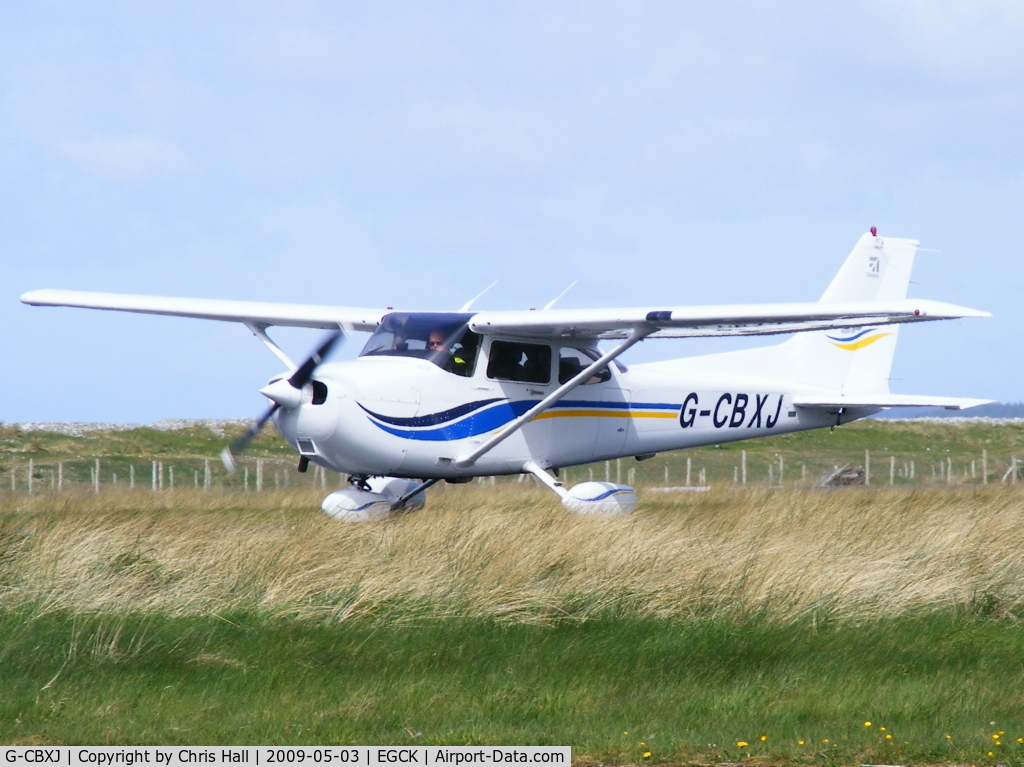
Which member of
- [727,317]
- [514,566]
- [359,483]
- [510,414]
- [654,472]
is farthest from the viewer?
[654,472]

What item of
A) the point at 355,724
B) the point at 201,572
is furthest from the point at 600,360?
the point at 355,724

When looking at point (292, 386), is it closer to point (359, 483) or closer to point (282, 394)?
point (282, 394)

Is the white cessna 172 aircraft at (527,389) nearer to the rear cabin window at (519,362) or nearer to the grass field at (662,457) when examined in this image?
the rear cabin window at (519,362)

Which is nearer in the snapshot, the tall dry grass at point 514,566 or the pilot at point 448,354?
the tall dry grass at point 514,566

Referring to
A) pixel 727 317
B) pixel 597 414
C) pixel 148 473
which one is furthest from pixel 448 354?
pixel 148 473

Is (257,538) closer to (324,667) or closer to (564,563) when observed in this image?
(564,563)

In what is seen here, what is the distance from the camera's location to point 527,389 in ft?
50.3

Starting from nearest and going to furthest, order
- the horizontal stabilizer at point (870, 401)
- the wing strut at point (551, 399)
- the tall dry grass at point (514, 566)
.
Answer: the tall dry grass at point (514, 566)
the wing strut at point (551, 399)
the horizontal stabilizer at point (870, 401)

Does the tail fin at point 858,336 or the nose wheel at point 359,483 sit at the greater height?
the tail fin at point 858,336

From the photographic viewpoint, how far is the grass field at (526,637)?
610cm

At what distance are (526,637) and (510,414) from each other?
729 cm

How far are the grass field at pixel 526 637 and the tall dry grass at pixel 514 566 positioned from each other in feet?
0.11

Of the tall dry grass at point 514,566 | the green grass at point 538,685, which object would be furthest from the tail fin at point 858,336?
the green grass at point 538,685

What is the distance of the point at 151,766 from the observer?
5.23 metres
